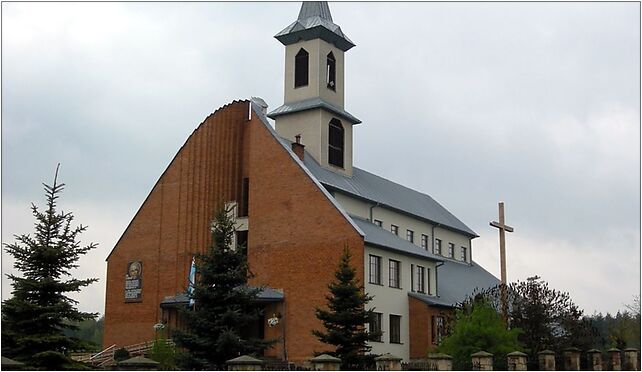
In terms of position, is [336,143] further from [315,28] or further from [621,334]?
[621,334]

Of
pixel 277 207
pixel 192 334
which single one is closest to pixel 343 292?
pixel 192 334

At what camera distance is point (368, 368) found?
97.3 feet

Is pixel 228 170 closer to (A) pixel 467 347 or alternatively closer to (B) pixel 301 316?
(B) pixel 301 316

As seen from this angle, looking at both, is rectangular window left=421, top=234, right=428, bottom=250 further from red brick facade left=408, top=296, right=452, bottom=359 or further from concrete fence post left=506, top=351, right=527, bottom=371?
concrete fence post left=506, top=351, right=527, bottom=371

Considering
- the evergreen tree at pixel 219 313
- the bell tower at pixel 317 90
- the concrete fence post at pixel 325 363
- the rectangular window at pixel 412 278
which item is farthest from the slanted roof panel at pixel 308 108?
the concrete fence post at pixel 325 363

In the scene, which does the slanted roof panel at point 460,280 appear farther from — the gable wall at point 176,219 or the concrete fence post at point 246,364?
the concrete fence post at point 246,364

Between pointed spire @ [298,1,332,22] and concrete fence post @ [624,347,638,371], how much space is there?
2543 centimetres

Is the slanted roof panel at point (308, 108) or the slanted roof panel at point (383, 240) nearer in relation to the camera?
the slanted roof panel at point (383, 240)

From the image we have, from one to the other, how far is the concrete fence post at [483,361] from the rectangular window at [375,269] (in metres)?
13.6

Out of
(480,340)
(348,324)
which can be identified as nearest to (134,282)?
(348,324)

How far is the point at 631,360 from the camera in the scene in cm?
3400

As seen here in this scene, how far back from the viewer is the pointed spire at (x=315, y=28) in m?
47.9

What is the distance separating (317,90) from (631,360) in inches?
877

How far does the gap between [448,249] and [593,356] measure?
24.1m
